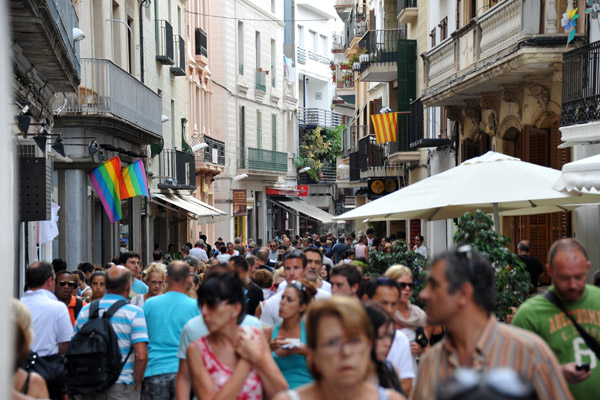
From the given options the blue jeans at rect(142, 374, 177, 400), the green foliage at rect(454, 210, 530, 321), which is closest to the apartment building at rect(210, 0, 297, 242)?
the green foliage at rect(454, 210, 530, 321)

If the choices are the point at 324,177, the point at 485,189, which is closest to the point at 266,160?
the point at 324,177

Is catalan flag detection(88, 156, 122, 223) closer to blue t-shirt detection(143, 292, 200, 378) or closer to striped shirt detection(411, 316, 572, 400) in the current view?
blue t-shirt detection(143, 292, 200, 378)

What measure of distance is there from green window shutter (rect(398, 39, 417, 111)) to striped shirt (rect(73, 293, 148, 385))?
889 inches

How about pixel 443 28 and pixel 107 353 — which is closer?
pixel 107 353

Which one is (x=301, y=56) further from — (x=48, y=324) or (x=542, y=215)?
(x=48, y=324)

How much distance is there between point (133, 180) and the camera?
Result: 834 inches

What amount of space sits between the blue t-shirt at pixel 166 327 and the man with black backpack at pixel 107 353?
3.0 inches

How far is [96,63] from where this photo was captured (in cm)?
1981

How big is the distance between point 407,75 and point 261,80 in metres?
20.9

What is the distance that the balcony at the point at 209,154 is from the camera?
129 ft

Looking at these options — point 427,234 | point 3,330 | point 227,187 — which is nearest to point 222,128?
point 227,187

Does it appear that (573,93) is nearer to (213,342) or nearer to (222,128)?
(213,342)

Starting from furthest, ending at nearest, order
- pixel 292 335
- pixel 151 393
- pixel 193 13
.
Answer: pixel 193 13 < pixel 151 393 < pixel 292 335

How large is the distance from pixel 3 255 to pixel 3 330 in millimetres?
157
